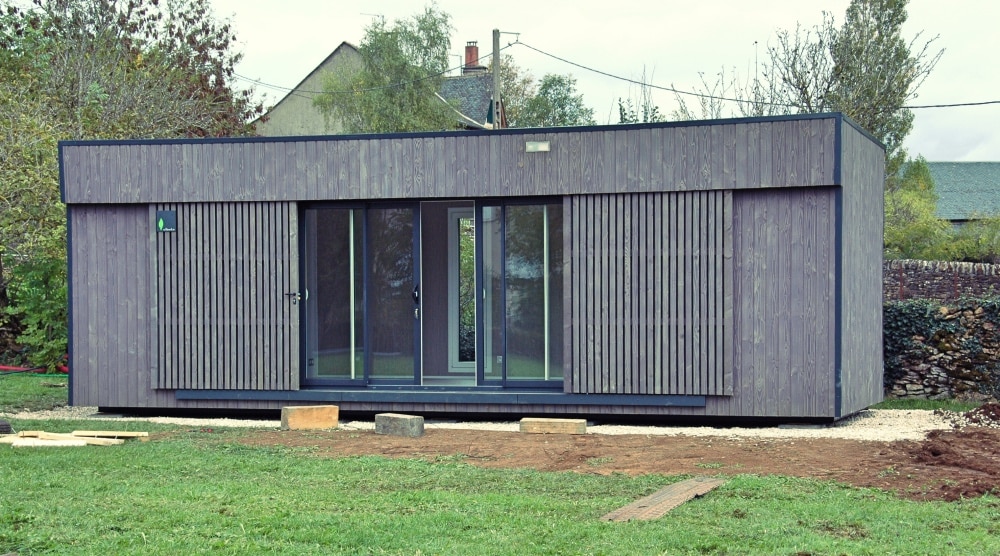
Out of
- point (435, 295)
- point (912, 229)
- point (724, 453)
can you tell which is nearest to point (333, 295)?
point (435, 295)

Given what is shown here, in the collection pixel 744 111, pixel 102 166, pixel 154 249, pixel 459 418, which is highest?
pixel 744 111

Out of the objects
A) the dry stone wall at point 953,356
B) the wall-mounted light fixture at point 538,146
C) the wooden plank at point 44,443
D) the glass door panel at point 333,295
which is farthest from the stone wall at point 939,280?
the wooden plank at point 44,443

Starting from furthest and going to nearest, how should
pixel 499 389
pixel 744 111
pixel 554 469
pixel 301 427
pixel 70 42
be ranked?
pixel 744 111 → pixel 70 42 → pixel 499 389 → pixel 301 427 → pixel 554 469

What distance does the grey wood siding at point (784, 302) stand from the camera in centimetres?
1180

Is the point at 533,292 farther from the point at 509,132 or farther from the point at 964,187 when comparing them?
the point at 964,187

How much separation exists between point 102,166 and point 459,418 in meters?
5.07

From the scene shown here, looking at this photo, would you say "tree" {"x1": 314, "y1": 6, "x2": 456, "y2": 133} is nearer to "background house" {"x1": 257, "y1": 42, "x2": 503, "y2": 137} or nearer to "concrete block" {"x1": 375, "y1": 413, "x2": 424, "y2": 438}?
"background house" {"x1": 257, "y1": 42, "x2": 503, "y2": 137}

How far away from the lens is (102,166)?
522 inches

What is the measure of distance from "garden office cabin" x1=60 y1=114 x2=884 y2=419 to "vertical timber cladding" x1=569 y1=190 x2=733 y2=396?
0.02m

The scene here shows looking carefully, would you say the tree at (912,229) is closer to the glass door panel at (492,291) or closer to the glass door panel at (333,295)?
→ the glass door panel at (492,291)

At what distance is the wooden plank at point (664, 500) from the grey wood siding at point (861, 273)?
15.0 ft

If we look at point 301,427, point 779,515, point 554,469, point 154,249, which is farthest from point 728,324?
point 154,249

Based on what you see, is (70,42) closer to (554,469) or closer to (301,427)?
(301,427)

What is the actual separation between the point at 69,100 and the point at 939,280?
17.4 m
